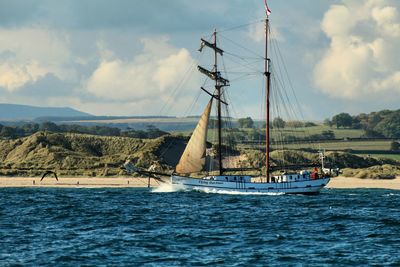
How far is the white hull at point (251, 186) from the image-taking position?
9744 cm

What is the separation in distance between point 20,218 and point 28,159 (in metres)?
73.5

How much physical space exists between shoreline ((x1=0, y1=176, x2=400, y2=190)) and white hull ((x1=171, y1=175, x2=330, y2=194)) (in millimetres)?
13800

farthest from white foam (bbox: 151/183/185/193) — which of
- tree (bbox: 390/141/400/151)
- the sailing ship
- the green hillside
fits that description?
tree (bbox: 390/141/400/151)

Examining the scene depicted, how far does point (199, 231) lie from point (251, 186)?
39.4 meters

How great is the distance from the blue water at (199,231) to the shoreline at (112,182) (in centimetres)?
2373

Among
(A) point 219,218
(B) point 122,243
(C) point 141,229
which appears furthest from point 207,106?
(B) point 122,243

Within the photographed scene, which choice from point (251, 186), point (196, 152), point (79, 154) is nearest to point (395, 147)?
point (79, 154)

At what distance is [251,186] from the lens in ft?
319

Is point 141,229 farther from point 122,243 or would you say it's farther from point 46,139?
point 46,139

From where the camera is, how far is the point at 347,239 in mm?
55000

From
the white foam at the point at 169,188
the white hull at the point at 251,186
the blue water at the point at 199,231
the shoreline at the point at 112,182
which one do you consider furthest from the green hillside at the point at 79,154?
the blue water at the point at 199,231

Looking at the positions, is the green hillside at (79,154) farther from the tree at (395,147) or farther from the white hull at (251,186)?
the tree at (395,147)

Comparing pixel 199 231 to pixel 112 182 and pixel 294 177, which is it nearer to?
pixel 294 177

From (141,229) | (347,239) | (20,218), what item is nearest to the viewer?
(347,239)
